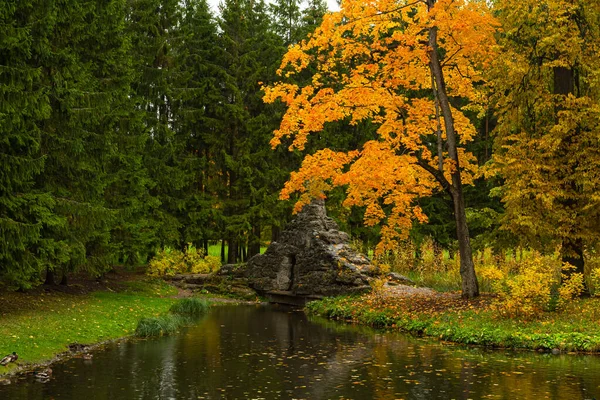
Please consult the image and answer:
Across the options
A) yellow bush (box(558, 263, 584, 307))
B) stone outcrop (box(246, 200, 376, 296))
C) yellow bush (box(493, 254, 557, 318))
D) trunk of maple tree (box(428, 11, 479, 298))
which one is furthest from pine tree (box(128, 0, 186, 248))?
yellow bush (box(558, 263, 584, 307))

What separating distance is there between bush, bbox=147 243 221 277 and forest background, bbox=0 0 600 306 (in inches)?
35.2

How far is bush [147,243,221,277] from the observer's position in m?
30.5

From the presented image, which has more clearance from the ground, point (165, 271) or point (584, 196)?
point (584, 196)

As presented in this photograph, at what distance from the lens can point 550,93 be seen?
61.8 feet

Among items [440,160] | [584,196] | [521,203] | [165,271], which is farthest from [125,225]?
[584,196]

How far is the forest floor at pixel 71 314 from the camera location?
13969 mm

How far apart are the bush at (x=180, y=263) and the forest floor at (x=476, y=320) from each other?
11.0 m

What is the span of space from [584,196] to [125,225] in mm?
17270

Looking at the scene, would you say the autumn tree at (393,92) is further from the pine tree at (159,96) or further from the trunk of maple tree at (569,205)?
the pine tree at (159,96)

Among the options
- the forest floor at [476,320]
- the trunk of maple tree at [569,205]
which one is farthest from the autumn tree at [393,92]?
the trunk of maple tree at [569,205]

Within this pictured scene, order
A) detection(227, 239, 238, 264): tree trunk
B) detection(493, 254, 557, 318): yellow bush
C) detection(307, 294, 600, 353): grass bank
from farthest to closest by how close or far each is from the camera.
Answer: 1. detection(227, 239, 238, 264): tree trunk
2. detection(493, 254, 557, 318): yellow bush
3. detection(307, 294, 600, 353): grass bank

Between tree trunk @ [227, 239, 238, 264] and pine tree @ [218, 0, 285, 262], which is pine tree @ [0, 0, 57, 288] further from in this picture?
tree trunk @ [227, 239, 238, 264]

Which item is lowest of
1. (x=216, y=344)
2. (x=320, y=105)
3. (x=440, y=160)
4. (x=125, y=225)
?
(x=216, y=344)

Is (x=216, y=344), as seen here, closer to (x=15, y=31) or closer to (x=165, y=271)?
(x=15, y=31)
